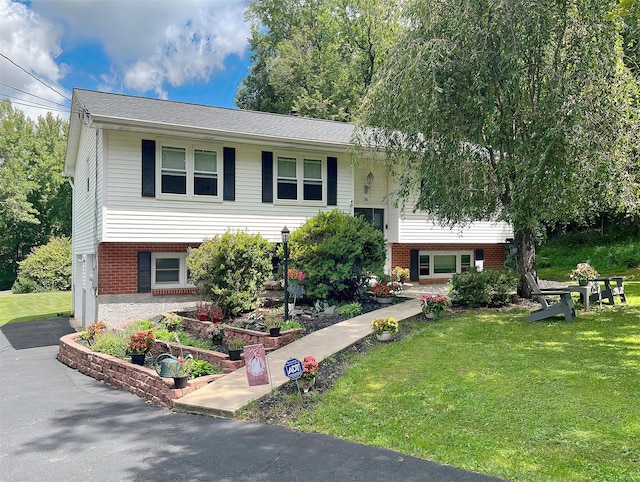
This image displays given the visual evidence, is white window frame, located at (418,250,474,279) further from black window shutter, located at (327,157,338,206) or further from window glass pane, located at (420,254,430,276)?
black window shutter, located at (327,157,338,206)

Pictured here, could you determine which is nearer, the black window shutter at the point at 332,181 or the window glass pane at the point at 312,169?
the window glass pane at the point at 312,169

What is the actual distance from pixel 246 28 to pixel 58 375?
34.2m

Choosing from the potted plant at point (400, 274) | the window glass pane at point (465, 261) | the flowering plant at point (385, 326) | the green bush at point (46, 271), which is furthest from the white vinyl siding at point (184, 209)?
the green bush at point (46, 271)

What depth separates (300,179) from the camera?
13.3 m

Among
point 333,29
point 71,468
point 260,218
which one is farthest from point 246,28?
point 71,468

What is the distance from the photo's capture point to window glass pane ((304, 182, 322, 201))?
13.4 meters

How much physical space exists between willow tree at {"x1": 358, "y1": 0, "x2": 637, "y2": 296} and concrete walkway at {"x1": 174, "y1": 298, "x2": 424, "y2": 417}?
10.2 feet

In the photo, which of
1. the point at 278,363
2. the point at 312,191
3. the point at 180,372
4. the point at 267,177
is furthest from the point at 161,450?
the point at 312,191

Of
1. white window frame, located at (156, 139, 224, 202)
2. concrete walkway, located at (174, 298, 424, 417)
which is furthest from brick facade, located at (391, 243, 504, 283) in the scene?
white window frame, located at (156, 139, 224, 202)

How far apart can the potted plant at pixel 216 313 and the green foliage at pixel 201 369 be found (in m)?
2.59

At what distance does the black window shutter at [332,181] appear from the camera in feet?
44.7

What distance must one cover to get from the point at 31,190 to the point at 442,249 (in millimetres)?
33785

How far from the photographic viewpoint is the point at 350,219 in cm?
1143

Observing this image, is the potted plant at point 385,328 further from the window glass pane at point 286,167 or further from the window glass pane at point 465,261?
the window glass pane at point 465,261
